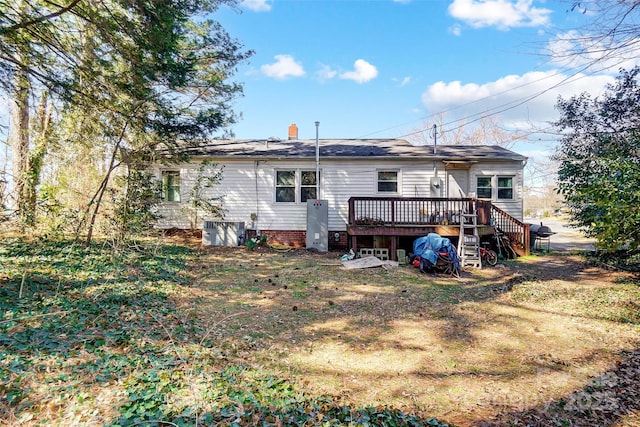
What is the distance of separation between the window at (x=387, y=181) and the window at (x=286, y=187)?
11.2 feet

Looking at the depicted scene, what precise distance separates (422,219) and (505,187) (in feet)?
13.3

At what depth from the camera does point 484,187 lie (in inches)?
487

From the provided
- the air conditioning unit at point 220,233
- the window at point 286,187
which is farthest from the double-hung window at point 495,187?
the air conditioning unit at point 220,233

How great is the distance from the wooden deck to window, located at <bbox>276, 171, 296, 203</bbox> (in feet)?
8.66

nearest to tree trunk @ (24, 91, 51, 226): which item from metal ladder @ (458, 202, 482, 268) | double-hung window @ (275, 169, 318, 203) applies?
double-hung window @ (275, 169, 318, 203)

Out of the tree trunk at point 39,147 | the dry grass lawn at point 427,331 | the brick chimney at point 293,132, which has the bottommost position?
the dry grass lawn at point 427,331

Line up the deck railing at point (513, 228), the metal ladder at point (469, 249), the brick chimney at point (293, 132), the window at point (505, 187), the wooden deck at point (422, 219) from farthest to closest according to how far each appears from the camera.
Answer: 1. the brick chimney at point (293, 132)
2. the window at point (505, 187)
3. the deck railing at point (513, 228)
4. the wooden deck at point (422, 219)
5. the metal ladder at point (469, 249)

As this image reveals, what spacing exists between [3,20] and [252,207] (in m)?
8.43

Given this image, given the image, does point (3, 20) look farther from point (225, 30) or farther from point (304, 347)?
point (304, 347)

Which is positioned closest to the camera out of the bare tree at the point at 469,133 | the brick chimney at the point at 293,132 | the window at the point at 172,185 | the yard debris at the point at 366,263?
the yard debris at the point at 366,263

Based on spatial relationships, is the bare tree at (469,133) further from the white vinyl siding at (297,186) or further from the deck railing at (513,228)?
the deck railing at (513,228)

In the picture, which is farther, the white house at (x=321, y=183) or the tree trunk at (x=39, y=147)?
the white house at (x=321, y=183)

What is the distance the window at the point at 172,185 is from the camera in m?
12.5

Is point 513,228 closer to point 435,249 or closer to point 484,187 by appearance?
point 484,187
